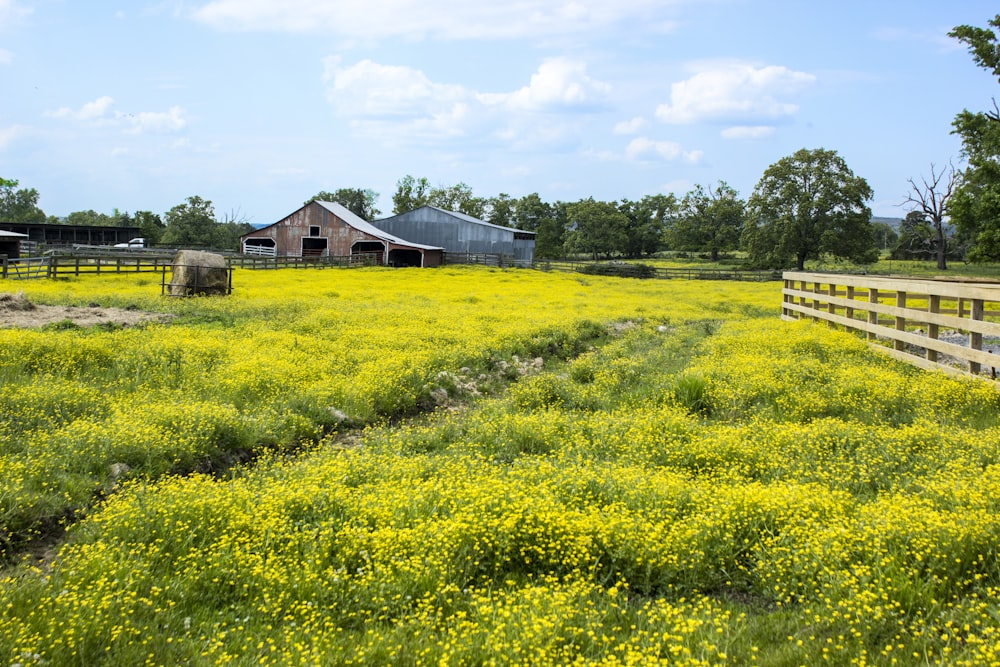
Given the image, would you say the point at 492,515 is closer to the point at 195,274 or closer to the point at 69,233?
the point at 195,274

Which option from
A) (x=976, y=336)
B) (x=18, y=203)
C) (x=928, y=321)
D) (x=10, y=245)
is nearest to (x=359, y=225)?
(x=10, y=245)

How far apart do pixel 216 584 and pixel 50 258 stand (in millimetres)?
35057

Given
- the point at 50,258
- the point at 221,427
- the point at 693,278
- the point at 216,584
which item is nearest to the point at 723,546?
the point at 216,584

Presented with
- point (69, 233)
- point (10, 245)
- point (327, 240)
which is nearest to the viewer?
point (10, 245)

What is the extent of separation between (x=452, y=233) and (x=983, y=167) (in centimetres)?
4695

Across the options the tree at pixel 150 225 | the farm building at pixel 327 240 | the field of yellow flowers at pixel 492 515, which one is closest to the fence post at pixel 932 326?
the field of yellow flowers at pixel 492 515

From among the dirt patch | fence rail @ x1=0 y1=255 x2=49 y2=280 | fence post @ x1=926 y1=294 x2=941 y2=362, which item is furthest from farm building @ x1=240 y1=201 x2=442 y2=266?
fence post @ x1=926 y1=294 x2=941 y2=362

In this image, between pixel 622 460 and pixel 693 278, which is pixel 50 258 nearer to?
pixel 622 460

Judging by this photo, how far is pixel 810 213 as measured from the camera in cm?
6650

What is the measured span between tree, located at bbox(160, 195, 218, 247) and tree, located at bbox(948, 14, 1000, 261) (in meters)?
78.2

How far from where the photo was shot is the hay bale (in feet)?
82.3

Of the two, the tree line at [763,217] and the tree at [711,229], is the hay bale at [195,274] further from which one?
the tree at [711,229]

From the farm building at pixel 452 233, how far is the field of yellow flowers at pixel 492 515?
2394 inches

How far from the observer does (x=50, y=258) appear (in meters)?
33.1
